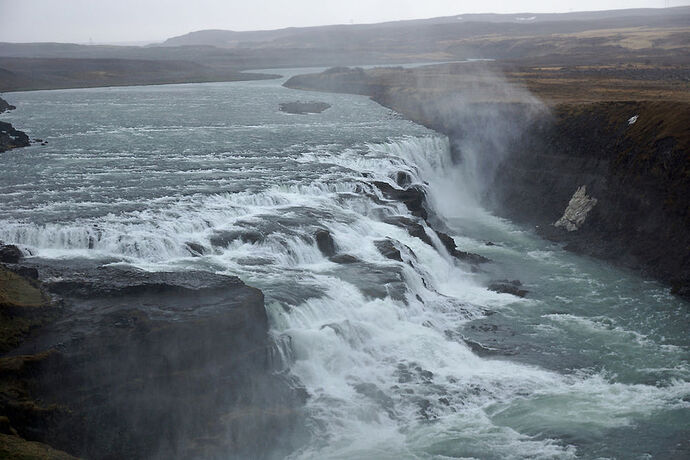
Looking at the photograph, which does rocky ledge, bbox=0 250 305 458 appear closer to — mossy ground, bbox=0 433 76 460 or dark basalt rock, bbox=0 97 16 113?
mossy ground, bbox=0 433 76 460

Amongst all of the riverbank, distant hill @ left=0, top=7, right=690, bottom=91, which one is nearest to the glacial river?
the riverbank

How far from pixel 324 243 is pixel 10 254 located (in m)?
12.0

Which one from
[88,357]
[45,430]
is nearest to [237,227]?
[88,357]

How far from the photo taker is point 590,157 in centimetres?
4219

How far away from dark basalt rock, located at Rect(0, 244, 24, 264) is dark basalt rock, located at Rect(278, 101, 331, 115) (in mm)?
44923

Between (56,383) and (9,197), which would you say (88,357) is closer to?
(56,383)

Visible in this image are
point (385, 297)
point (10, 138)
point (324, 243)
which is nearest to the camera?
point (385, 297)

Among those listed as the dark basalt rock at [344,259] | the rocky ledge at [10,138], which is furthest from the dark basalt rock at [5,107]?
the dark basalt rock at [344,259]

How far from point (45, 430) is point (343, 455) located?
7.51 metres

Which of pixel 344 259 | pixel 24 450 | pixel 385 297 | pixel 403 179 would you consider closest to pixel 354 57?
pixel 403 179

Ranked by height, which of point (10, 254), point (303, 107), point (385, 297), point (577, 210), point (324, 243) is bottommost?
point (385, 297)

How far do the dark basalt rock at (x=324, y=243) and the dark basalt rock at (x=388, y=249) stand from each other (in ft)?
7.17

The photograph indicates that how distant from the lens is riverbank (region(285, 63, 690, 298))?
34.8 meters

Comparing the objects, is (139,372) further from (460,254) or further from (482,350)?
(460,254)
